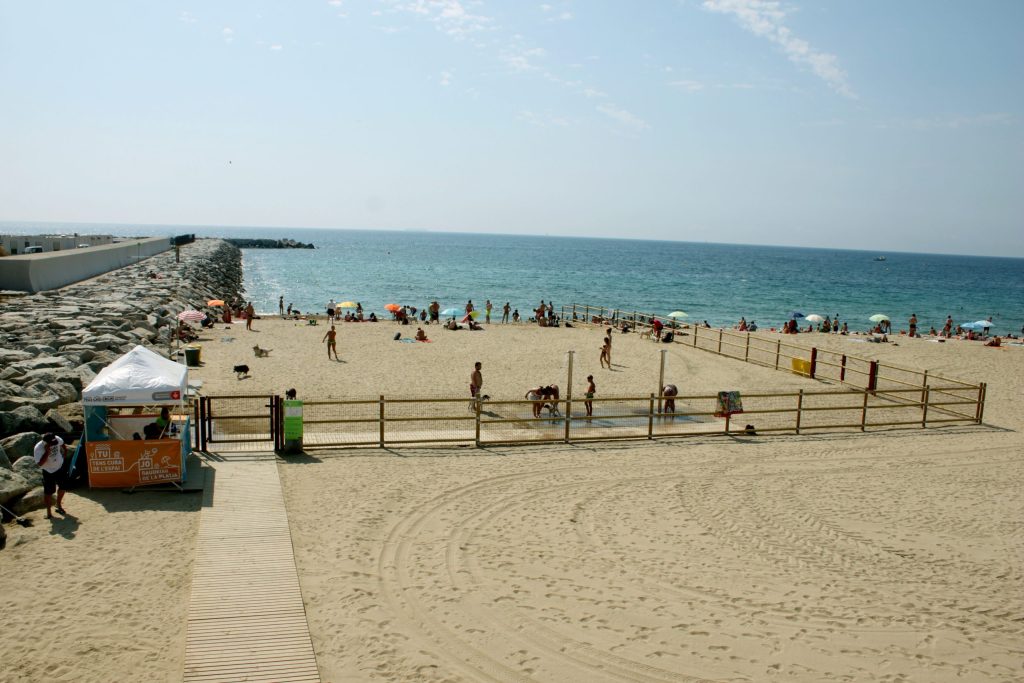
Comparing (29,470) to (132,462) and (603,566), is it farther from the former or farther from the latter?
(603,566)

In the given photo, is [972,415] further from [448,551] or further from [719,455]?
[448,551]

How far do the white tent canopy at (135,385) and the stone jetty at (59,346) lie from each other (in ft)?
4.16

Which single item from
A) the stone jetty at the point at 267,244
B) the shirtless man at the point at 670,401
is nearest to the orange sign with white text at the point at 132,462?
the shirtless man at the point at 670,401

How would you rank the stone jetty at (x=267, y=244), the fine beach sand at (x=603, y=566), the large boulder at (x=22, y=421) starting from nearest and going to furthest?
the fine beach sand at (x=603, y=566)
the large boulder at (x=22, y=421)
the stone jetty at (x=267, y=244)

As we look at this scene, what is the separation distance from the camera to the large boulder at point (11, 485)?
9320 millimetres

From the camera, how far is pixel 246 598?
7.61 meters

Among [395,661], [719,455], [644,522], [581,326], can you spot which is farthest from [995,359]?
[395,661]

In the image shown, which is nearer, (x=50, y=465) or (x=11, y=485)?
(x=50, y=465)

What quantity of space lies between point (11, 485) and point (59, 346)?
11072mm

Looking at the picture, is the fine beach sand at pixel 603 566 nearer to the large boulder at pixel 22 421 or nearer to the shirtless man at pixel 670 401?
the shirtless man at pixel 670 401

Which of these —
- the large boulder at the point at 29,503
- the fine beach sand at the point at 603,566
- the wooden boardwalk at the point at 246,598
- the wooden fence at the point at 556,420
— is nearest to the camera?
the wooden boardwalk at the point at 246,598

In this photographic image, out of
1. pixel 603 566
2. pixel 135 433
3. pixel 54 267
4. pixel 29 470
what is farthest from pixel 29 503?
pixel 54 267

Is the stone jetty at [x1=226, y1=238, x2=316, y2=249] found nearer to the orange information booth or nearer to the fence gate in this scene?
the fence gate

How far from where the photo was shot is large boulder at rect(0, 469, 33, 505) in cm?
932
